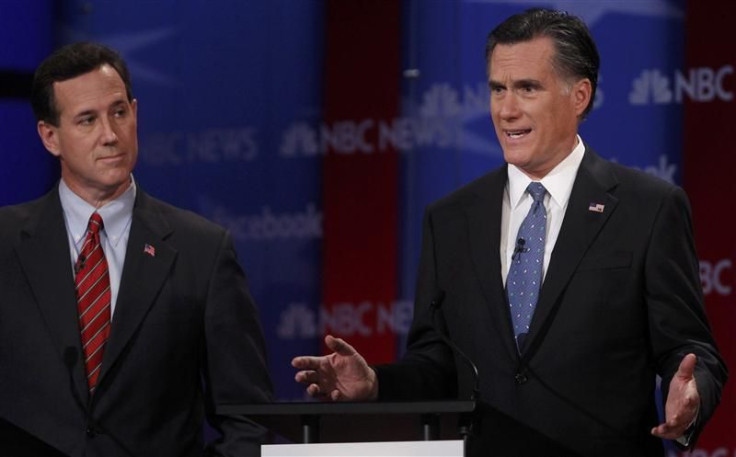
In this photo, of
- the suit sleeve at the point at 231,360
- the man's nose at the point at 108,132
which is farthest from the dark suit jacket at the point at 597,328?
the man's nose at the point at 108,132

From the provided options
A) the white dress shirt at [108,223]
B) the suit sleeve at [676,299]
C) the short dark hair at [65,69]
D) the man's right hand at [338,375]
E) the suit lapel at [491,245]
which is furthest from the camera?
the short dark hair at [65,69]

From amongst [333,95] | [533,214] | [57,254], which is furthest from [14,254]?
[333,95]

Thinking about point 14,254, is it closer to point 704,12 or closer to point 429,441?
point 429,441

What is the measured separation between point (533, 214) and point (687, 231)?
1.09 feet

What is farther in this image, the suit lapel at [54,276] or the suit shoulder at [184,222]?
the suit shoulder at [184,222]

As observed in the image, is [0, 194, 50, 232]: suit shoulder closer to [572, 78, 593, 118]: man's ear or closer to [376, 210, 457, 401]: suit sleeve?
[376, 210, 457, 401]: suit sleeve

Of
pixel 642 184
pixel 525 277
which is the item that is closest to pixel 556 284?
pixel 525 277

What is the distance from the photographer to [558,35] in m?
3.15

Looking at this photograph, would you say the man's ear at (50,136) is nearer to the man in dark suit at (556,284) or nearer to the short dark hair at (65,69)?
the short dark hair at (65,69)

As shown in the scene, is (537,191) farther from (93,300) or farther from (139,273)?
(93,300)

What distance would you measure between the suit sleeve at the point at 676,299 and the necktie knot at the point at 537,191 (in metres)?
0.26

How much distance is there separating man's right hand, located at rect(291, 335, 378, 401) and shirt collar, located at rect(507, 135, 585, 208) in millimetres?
655

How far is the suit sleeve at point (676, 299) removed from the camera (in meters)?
2.90

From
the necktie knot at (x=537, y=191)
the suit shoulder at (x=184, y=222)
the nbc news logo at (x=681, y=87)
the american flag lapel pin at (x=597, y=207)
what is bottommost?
the suit shoulder at (x=184, y=222)
